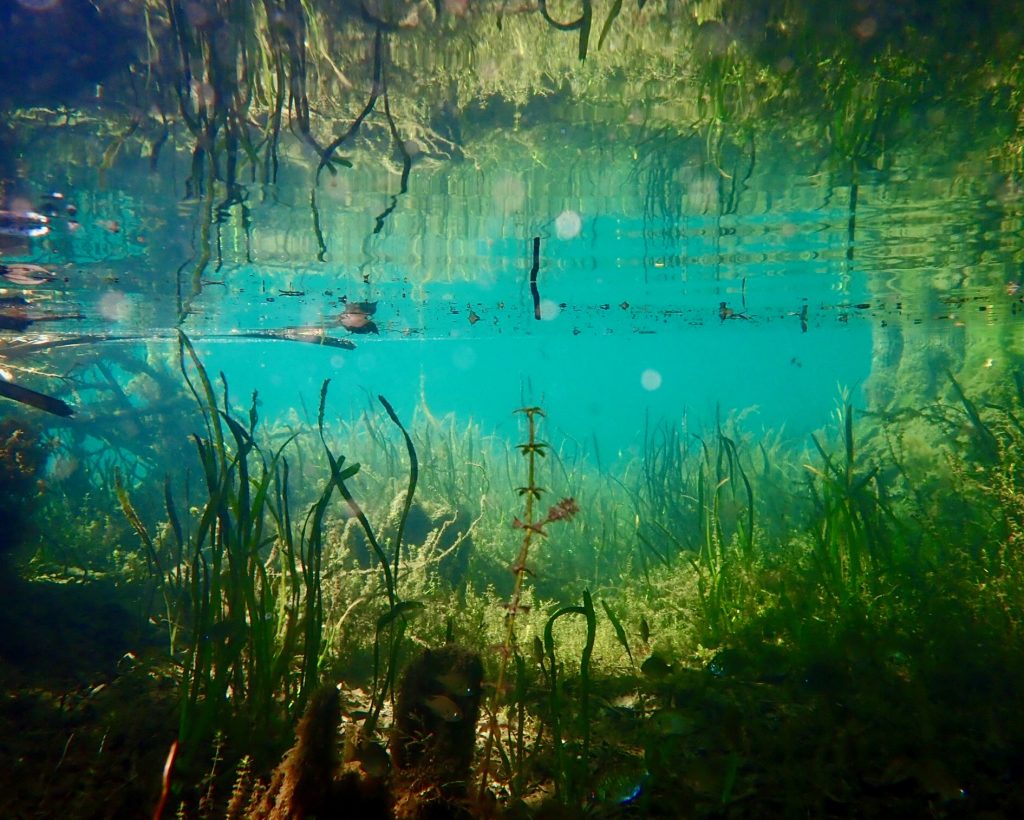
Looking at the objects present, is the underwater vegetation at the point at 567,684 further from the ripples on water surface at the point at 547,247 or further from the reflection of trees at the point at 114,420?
the reflection of trees at the point at 114,420

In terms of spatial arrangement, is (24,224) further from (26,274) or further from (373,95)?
(373,95)

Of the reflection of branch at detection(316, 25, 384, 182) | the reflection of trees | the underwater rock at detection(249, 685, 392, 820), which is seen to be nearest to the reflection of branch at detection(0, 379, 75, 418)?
the reflection of branch at detection(316, 25, 384, 182)

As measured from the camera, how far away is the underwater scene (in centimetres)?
394

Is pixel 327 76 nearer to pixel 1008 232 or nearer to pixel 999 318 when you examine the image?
pixel 1008 232

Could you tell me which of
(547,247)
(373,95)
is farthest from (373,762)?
(547,247)

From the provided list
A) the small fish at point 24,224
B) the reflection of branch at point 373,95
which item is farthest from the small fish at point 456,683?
the small fish at point 24,224

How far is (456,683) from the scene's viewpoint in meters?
3.71

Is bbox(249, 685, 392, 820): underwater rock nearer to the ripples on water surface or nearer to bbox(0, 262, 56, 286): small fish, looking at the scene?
the ripples on water surface

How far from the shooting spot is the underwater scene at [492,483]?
155 inches

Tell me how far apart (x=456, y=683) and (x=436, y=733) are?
0.48 metres

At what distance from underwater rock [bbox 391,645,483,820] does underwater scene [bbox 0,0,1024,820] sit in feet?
0.08

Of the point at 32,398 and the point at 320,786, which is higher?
the point at 32,398

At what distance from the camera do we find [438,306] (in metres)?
20.6

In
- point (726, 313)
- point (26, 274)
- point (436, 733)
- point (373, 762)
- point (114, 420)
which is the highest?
point (726, 313)
